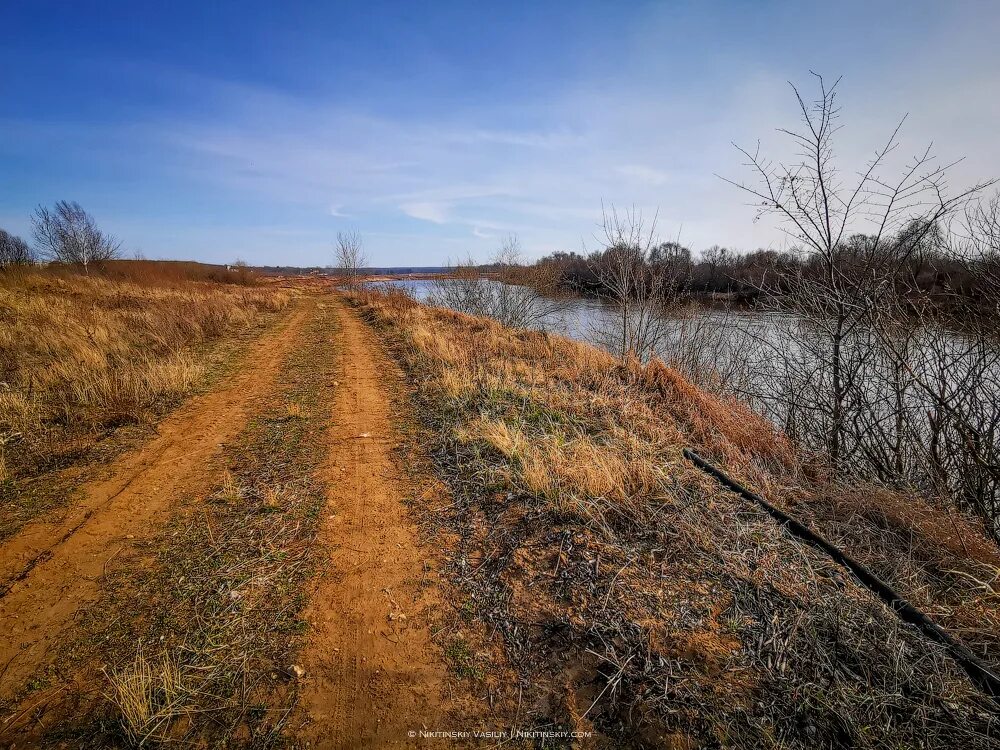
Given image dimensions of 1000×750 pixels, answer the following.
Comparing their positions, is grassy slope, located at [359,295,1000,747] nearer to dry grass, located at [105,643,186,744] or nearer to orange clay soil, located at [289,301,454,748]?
orange clay soil, located at [289,301,454,748]

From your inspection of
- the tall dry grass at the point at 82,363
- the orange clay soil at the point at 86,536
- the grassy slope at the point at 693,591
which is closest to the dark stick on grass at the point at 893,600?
the grassy slope at the point at 693,591

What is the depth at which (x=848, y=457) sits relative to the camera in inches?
217

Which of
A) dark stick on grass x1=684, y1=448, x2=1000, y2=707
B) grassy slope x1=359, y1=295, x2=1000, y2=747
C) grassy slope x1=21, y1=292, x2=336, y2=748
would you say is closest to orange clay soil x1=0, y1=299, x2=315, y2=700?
grassy slope x1=21, y1=292, x2=336, y2=748

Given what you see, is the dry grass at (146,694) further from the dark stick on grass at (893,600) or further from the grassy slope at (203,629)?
the dark stick on grass at (893,600)

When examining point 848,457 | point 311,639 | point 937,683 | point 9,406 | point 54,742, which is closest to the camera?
point 54,742

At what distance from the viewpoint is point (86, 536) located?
2934 mm

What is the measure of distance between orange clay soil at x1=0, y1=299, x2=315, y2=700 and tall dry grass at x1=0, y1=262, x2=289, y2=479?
0.74 meters

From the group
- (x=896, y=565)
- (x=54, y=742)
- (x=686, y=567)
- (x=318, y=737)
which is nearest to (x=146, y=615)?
(x=54, y=742)

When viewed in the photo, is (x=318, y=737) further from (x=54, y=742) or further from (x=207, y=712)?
→ (x=54, y=742)

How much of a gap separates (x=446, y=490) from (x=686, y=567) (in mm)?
1992

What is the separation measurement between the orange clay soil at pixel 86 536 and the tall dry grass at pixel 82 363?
2.43ft

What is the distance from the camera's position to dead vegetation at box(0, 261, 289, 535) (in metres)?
4.31

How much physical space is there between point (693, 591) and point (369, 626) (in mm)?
1922

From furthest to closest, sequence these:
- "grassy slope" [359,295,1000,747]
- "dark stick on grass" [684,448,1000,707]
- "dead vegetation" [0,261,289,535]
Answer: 1. "dead vegetation" [0,261,289,535]
2. "dark stick on grass" [684,448,1000,707]
3. "grassy slope" [359,295,1000,747]
